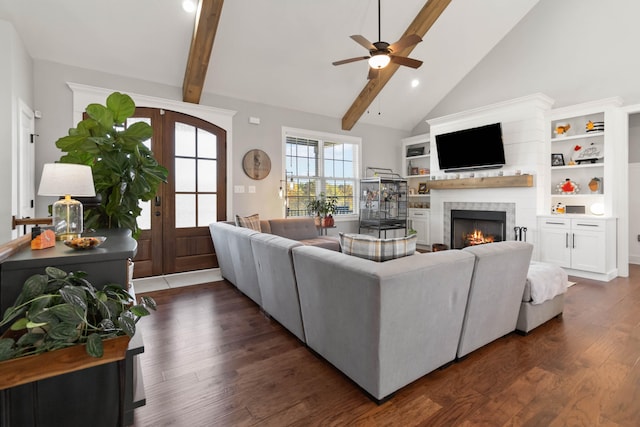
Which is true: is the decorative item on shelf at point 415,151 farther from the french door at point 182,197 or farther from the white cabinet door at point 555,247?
the french door at point 182,197

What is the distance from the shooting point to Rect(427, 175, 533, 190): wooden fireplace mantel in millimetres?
5066

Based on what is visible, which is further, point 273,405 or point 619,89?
point 619,89

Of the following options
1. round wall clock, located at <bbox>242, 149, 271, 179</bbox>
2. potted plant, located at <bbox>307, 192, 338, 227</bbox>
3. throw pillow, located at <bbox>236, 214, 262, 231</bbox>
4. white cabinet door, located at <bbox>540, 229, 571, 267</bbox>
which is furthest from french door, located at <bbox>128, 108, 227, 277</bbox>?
white cabinet door, located at <bbox>540, 229, 571, 267</bbox>

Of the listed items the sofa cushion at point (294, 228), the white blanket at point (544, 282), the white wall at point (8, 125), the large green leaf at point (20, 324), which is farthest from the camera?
the sofa cushion at point (294, 228)

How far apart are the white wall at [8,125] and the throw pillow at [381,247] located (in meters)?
3.44

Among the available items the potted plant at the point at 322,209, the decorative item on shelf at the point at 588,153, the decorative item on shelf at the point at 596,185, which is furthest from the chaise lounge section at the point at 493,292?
A: the potted plant at the point at 322,209

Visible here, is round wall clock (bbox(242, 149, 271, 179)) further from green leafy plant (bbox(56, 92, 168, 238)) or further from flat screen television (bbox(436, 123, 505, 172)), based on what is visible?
flat screen television (bbox(436, 123, 505, 172))

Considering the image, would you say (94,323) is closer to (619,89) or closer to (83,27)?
(83,27)

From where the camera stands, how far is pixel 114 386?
4.07 feet

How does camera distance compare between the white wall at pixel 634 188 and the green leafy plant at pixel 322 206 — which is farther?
the green leafy plant at pixel 322 206

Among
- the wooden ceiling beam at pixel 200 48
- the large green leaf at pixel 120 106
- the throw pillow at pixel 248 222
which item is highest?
the wooden ceiling beam at pixel 200 48

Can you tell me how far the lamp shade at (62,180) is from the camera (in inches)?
72.2

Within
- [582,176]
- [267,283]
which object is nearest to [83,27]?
[267,283]

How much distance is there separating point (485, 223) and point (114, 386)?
19.9 ft
